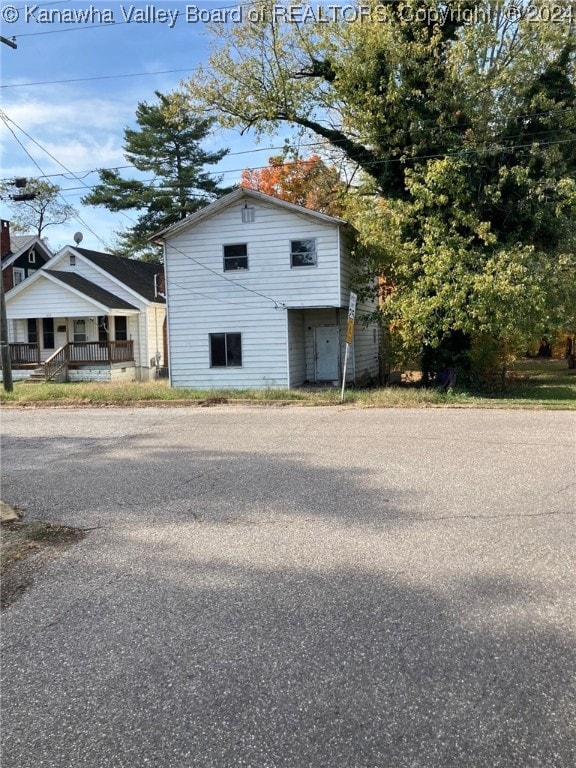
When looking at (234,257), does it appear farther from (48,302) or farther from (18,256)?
(18,256)

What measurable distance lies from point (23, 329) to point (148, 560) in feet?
90.1

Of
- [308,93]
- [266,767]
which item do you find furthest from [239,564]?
[308,93]

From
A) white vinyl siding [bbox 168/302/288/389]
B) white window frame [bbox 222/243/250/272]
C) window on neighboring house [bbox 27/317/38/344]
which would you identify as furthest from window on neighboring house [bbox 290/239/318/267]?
window on neighboring house [bbox 27/317/38/344]

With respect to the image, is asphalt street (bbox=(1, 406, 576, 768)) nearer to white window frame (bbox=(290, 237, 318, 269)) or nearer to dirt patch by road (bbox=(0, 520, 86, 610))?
dirt patch by road (bbox=(0, 520, 86, 610))

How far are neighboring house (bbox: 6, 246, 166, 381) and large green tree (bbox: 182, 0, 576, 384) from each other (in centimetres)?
1291

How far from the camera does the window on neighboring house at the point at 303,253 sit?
774 inches

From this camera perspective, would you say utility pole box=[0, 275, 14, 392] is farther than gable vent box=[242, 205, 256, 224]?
No

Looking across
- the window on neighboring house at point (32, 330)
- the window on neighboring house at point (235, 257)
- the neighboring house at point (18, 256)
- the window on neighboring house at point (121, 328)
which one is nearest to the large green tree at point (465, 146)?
the window on neighboring house at point (235, 257)

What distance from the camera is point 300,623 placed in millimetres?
3758

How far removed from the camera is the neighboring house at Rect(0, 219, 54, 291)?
36.5 meters

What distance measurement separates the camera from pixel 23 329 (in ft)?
96.1

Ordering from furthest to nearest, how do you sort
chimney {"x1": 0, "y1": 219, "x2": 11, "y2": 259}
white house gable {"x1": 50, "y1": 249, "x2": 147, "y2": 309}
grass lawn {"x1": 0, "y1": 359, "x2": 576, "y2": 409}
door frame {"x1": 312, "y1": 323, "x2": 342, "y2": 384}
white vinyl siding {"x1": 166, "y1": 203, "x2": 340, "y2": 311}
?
chimney {"x1": 0, "y1": 219, "x2": 11, "y2": 259} < white house gable {"x1": 50, "y1": 249, "x2": 147, "y2": 309} < door frame {"x1": 312, "y1": 323, "x2": 342, "y2": 384} < white vinyl siding {"x1": 166, "y1": 203, "x2": 340, "y2": 311} < grass lawn {"x1": 0, "y1": 359, "x2": 576, "y2": 409}

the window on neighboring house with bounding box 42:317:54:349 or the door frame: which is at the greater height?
the window on neighboring house with bounding box 42:317:54:349

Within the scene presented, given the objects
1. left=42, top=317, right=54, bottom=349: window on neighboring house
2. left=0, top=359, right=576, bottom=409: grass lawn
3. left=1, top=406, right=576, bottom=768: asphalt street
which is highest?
left=42, top=317, right=54, bottom=349: window on neighboring house
